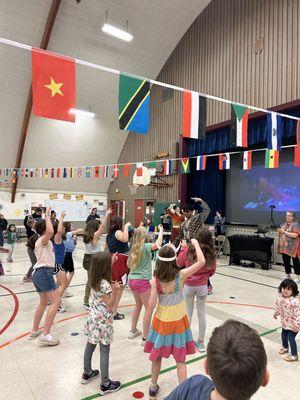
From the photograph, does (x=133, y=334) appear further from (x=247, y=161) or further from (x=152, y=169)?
(x=152, y=169)

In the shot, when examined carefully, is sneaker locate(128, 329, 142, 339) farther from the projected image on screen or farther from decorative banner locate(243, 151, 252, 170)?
the projected image on screen

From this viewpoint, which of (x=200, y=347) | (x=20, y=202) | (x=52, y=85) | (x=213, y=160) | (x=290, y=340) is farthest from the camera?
(x=20, y=202)

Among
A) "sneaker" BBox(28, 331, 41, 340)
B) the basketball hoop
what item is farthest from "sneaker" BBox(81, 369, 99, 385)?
the basketball hoop

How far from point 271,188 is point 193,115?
19.1ft

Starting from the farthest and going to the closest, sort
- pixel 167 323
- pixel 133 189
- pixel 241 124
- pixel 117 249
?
pixel 133 189 < pixel 241 124 < pixel 117 249 < pixel 167 323

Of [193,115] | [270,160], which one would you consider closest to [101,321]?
[193,115]

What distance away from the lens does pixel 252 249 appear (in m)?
8.17

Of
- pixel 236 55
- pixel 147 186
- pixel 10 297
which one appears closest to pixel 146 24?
pixel 236 55

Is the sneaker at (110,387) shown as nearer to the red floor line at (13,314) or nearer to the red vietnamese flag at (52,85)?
the red floor line at (13,314)

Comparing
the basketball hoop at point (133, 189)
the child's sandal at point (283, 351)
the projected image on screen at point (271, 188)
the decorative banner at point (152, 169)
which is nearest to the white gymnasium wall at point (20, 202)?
the basketball hoop at point (133, 189)

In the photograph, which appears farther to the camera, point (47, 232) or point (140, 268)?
point (140, 268)

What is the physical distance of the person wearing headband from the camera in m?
2.13

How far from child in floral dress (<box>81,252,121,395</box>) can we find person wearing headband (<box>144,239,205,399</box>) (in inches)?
12.9

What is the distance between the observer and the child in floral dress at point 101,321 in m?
2.26
